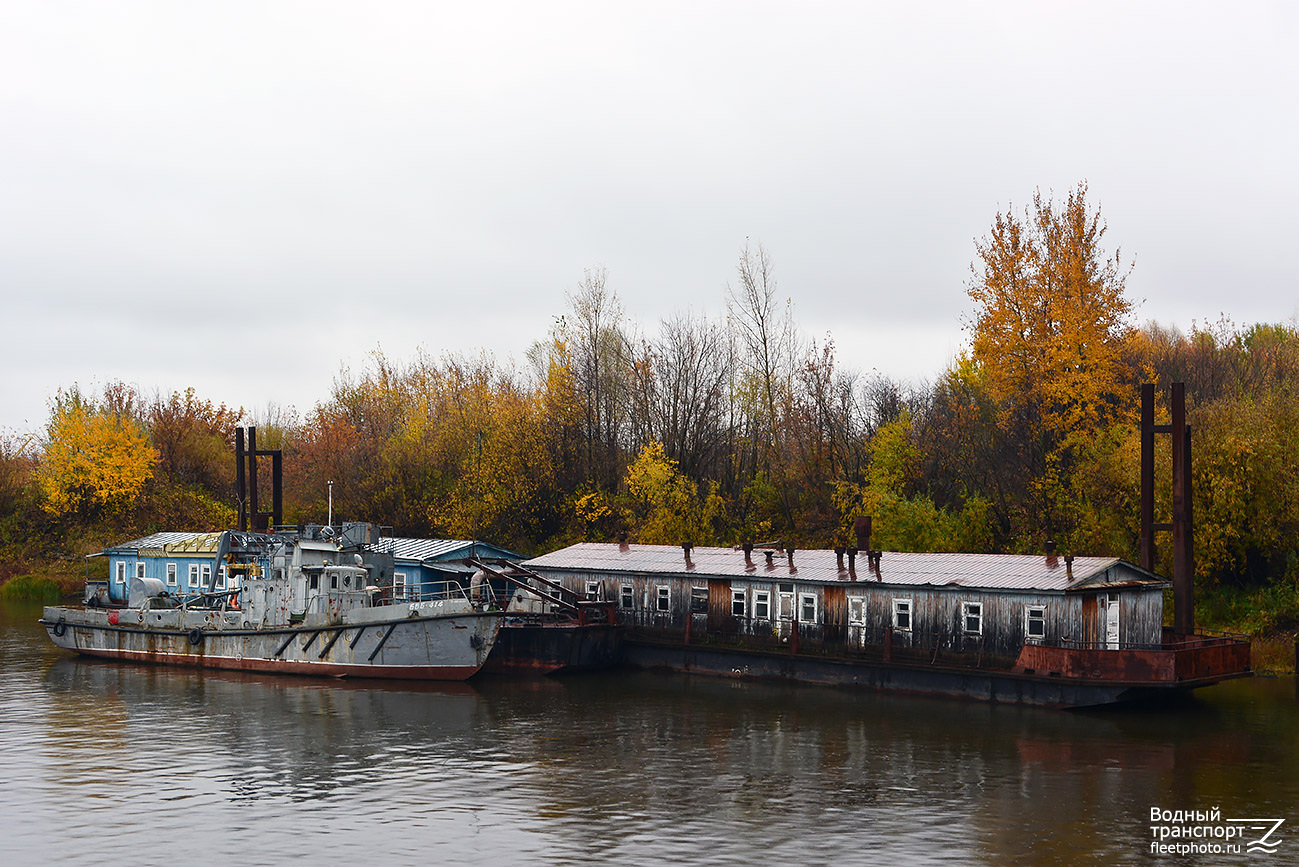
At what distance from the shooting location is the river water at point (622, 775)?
2192 centimetres

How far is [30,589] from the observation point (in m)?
73.2

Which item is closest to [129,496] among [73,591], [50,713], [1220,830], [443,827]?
[73,591]

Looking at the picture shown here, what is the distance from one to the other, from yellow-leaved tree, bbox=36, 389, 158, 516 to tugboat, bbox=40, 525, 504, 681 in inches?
1423

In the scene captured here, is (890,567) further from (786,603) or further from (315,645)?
(315,645)


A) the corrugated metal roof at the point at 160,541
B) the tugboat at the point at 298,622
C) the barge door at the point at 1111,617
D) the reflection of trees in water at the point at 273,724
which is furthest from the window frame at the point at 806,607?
the corrugated metal roof at the point at 160,541

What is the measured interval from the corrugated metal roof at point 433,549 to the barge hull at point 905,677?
9748 millimetres

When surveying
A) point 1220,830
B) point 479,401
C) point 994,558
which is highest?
point 479,401

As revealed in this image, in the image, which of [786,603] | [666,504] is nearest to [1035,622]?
[786,603]

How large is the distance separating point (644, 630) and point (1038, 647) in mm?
16127

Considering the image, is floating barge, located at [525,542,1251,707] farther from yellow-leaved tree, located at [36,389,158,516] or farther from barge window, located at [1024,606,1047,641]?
yellow-leaved tree, located at [36,389,158,516]

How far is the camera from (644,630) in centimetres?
4578

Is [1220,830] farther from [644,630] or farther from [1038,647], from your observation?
[644,630]

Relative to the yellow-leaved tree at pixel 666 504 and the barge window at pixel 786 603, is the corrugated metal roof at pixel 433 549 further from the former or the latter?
the barge window at pixel 786 603

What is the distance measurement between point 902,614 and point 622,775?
1515cm
